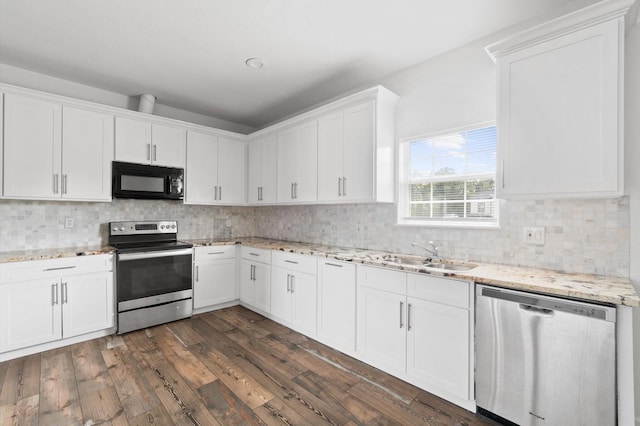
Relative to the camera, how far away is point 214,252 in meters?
3.79

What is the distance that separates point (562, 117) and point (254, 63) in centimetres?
245

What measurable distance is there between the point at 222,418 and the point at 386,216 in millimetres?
2110

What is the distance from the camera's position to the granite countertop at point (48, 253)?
2.60 m

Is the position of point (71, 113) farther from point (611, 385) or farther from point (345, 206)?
point (611, 385)

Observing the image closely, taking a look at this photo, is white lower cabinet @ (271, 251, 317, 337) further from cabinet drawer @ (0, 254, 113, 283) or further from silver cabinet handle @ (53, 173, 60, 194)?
silver cabinet handle @ (53, 173, 60, 194)

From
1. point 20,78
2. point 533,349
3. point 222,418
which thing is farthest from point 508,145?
point 20,78

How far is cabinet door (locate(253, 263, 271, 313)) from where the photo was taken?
3.48 metres

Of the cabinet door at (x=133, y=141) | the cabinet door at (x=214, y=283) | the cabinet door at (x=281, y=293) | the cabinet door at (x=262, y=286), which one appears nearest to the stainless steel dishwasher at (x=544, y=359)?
the cabinet door at (x=281, y=293)

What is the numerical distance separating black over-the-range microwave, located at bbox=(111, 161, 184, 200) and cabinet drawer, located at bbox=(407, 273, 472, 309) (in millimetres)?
2981

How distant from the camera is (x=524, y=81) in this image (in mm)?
1901

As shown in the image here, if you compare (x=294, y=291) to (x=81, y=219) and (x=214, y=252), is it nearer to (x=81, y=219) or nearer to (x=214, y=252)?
(x=214, y=252)

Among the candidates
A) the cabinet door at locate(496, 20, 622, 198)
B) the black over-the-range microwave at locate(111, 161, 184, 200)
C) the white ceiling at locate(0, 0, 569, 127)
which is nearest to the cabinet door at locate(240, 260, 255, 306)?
the black over-the-range microwave at locate(111, 161, 184, 200)

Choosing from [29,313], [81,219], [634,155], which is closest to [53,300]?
[29,313]

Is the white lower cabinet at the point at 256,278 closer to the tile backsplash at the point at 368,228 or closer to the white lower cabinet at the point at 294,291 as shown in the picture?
the white lower cabinet at the point at 294,291
